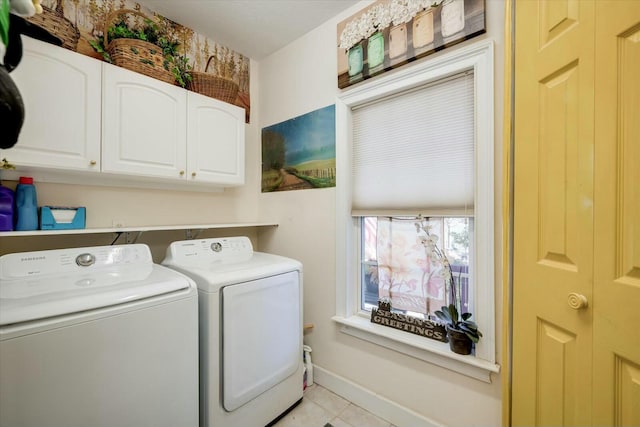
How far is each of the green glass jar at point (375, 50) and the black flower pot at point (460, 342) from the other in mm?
1683

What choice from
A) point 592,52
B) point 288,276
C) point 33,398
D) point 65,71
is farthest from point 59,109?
point 592,52

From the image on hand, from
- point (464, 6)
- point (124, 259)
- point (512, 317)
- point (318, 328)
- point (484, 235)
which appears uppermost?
point (464, 6)

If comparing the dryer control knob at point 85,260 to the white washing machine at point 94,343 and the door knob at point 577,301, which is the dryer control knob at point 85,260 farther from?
the door knob at point 577,301

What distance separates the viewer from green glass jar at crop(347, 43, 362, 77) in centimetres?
179

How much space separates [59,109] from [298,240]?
1.62 meters

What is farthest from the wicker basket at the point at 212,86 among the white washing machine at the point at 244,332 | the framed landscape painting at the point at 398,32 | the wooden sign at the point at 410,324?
the wooden sign at the point at 410,324

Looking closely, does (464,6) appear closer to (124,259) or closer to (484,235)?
(484,235)

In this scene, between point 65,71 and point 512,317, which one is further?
point 65,71

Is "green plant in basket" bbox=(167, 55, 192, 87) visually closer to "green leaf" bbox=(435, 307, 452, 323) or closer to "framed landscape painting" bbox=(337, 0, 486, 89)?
"framed landscape painting" bbox=(337, 0, 486, 89)

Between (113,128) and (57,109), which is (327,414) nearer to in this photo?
(113,128)

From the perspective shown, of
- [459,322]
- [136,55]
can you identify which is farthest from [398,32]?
[459,322]

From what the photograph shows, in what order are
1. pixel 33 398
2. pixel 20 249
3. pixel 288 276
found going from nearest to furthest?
1. pixel 33 398
2. pixel 20 249
3. pixel 288 276

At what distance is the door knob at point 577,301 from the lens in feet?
2.58

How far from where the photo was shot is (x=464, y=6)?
1.38m
